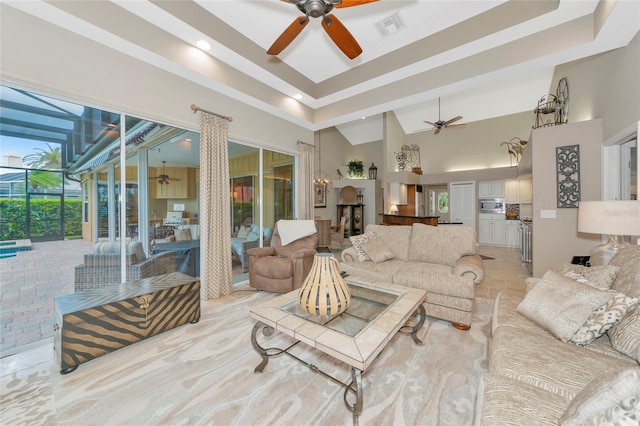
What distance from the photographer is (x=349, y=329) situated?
1.69m

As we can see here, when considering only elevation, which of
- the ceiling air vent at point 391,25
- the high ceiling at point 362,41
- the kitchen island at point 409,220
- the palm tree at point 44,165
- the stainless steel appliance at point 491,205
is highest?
the ceiling air vent at point 391,25

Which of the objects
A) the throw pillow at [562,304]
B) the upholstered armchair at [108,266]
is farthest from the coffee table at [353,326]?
the upholstered armchair at [108,266]

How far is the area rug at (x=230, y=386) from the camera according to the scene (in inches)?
58.9

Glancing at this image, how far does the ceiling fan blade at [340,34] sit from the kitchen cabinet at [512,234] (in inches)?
292

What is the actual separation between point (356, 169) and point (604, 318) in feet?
28.7

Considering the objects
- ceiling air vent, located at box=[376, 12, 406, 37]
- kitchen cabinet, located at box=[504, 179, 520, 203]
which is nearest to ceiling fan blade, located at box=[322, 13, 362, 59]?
ceiling air vent, located at box=[376, 12, 406, 37]

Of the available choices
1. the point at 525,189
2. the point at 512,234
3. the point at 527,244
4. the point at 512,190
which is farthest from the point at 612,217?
the point at 512,234

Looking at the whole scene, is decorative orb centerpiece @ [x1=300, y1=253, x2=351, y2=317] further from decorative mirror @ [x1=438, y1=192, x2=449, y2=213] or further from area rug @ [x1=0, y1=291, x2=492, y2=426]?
decorative mirror @ [x1=438, y1=192, x2=449, y2=213]

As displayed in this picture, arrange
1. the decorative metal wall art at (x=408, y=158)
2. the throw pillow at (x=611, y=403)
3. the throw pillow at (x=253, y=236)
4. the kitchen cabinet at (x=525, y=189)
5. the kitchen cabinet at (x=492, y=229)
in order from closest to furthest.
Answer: the throw pillow at (x=611, y=403) < the throw pillow at (x=253, y=236) < the kitchen cabinet at (x=525, y=189) < the kitchen cabinet at (x=492, y=229) < the decorative metal wall art at (x=408, y=158)

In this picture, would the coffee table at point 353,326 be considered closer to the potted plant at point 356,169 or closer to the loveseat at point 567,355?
the loveseat at point 567,355

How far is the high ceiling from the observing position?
2.43 meters

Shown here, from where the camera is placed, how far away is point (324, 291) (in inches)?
70.5

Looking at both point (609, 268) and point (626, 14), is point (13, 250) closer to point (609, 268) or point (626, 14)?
point (609, 268)

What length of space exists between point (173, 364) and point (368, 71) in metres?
4.22
